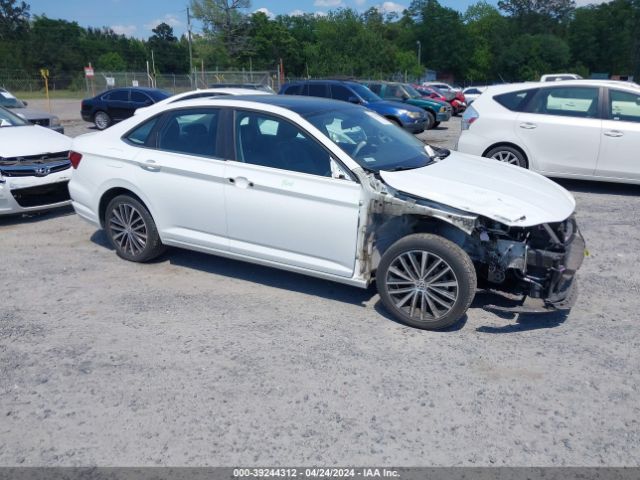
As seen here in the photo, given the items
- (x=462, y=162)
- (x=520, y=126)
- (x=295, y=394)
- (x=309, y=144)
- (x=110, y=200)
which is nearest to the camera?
(x=295, y=394)

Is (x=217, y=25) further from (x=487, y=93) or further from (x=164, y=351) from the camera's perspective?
(x=164, y=351)

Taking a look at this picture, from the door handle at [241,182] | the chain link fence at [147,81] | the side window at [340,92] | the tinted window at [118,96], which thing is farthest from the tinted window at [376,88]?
the chain link fence at [147,81]

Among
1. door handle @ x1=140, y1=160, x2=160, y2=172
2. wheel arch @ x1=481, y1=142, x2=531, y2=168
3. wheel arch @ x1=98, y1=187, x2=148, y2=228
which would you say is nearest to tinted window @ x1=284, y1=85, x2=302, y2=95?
wheel arch @ x1=481, y1=142, x2=531, y2=168

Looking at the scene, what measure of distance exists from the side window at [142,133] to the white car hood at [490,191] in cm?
250

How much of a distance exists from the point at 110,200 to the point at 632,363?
191 inches

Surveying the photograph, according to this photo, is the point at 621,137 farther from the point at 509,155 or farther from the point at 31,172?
the point at 31,172

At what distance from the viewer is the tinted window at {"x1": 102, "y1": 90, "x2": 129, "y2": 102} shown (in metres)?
19.8

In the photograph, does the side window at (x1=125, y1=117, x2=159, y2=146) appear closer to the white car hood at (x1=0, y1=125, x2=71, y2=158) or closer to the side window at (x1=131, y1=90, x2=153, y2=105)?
the white car hood at (x1=0, y1=125, x2=71, y2=158)

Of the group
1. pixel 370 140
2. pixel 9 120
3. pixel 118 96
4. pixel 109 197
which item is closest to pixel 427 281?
pixel 370 140

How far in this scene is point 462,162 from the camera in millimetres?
5281

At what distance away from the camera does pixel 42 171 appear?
7.36 metres

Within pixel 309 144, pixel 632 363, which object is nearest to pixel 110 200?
pixel 309 144

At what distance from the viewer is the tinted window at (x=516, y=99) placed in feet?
29.8

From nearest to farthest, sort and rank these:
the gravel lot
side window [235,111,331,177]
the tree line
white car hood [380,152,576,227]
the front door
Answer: the gravel lot → white car hood [380,152,576,227] → the front door → side window [235,111,331,177] → the tree line
